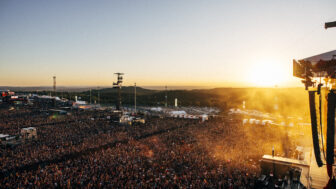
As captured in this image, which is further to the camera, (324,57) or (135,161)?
(135,161)

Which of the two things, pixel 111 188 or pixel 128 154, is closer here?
pixel 111 188

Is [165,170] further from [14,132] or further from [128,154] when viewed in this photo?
[14,132]

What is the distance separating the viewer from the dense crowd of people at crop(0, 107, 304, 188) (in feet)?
38.6

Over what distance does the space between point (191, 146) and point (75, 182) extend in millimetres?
10997

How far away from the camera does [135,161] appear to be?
50.2ft

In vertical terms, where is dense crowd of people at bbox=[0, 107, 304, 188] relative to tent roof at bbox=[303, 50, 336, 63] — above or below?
below

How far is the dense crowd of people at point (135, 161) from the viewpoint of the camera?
38.6 ft

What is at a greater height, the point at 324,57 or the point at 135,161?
the point at 324,57

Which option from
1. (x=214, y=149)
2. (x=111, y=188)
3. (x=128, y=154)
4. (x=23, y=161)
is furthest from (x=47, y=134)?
(x=214, y=149)

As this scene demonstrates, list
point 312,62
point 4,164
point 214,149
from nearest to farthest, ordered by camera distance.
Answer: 1. point 312,62
2. point 4,164
3. point 214,149

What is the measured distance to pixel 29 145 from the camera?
19.4m

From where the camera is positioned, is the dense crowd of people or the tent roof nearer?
the tent roof

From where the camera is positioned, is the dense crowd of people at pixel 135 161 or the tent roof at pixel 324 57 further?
the dense crowd of people at pixel 135 161

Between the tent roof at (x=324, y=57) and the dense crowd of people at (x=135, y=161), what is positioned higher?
the tent roof at (x=324, y=57)
